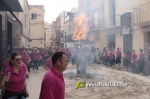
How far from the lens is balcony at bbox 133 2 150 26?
15.9 meters

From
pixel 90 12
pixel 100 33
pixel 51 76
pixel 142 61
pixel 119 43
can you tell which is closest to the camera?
pixel 51 76

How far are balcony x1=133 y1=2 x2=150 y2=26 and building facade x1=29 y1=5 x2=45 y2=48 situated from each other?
3458 centimetres

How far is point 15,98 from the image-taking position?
4336 millimetres

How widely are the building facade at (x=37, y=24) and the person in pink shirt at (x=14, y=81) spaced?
4633cm

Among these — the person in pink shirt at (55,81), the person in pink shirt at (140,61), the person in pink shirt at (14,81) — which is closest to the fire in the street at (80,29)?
the person in pink shirt at (140,61)

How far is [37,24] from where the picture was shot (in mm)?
50719

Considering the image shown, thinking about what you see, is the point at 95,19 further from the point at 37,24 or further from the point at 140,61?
the point at 37,24

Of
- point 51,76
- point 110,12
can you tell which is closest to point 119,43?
point 110,12

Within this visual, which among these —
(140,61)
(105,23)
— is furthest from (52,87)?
(105,23)

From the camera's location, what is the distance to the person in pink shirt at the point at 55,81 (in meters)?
2.62

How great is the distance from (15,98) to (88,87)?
5748mm

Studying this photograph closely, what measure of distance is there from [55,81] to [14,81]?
1.89 meters

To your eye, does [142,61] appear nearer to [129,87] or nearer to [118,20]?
[129,87]

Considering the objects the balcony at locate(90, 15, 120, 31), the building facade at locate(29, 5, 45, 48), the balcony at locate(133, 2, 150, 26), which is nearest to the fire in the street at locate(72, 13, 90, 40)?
the balcony at locate(90, 15, 120, 31)
